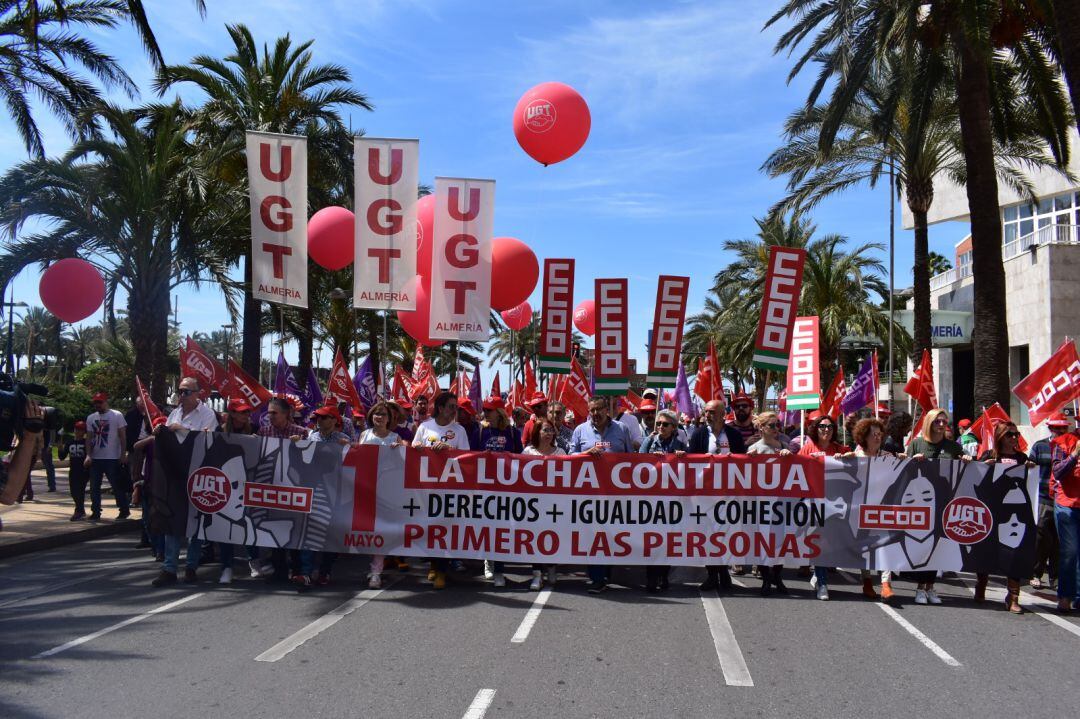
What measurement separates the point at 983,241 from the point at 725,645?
10.5 metres

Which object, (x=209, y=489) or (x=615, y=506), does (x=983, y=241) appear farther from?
(x=209, y=489)

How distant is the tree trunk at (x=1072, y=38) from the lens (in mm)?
11062

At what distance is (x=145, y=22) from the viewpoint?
519 inches

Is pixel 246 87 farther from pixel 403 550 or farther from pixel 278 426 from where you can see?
pixel 403 550

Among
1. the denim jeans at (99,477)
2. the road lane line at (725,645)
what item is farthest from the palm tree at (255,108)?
the road lane line at (725,645)

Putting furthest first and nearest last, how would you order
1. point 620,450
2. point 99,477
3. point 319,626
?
point 99,477, point 620,450, point 319,626

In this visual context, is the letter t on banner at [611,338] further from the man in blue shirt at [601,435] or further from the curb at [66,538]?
the curb at [66,538]

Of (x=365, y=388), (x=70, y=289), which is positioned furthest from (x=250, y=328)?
(x=70, y=289)

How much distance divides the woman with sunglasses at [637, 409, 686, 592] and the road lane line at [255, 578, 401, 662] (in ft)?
8.12

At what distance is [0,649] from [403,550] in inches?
135

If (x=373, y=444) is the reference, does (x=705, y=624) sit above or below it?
below

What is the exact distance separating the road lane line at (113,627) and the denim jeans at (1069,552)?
762 centimetres

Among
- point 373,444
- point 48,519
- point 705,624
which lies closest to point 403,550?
point 373,444

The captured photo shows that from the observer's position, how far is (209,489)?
8797 mm
